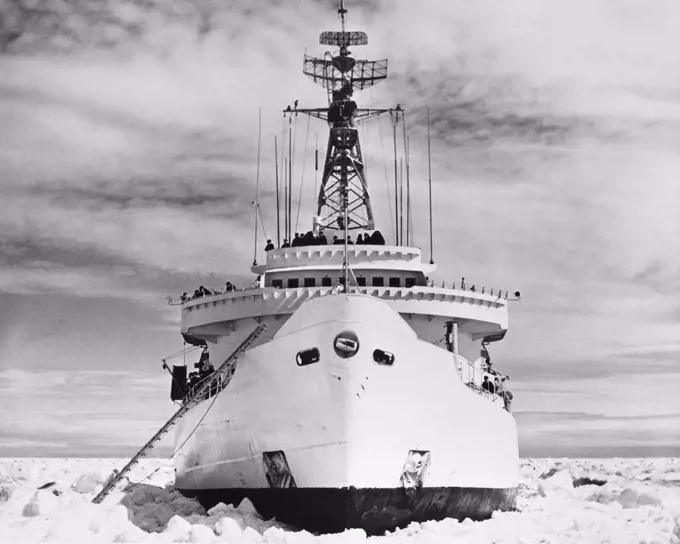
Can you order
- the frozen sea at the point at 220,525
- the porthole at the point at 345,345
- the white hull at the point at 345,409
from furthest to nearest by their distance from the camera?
the porthole at the point at 345,345 < the white hull at the point at 345,409 < the frozen sea at the point at 220,525

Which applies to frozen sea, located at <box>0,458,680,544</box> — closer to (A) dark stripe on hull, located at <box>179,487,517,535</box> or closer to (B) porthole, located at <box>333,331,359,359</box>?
(A) dark stripe on hull, located at <box>179,487,517,535</box>

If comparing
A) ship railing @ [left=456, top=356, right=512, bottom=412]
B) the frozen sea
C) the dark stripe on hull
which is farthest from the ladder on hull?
ship railing @ [left=456, top=356, right=512, bottom=412]

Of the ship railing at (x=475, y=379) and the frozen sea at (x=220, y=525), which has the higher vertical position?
the ship railing at (x=475, y=379)

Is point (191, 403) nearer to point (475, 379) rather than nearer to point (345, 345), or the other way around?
point (345, 345)

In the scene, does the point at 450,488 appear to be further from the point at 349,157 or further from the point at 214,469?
the point at 349,157

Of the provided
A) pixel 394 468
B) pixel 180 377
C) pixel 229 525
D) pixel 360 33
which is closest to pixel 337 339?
pixel 394 468

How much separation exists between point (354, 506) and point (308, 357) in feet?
11.7

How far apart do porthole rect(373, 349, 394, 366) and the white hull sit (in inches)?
4.6

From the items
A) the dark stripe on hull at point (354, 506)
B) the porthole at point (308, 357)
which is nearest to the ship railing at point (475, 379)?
the dark stripe on hull at point (354, 506)

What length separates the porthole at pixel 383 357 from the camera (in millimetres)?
20688

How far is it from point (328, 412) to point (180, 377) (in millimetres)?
11294

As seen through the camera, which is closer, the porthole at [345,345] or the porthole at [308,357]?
the porthole at [345,345]

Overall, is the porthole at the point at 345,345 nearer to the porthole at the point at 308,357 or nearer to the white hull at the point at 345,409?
the white hull at the point at 345,409

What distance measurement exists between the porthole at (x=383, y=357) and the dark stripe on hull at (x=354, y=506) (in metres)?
2.93
